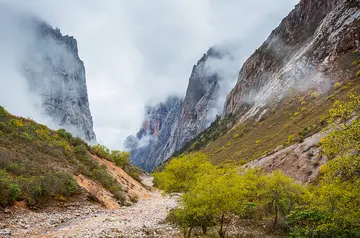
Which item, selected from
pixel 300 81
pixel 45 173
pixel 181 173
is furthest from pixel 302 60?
pixel 45 173

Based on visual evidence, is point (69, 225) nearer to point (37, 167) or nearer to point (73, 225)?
point (73, 225)

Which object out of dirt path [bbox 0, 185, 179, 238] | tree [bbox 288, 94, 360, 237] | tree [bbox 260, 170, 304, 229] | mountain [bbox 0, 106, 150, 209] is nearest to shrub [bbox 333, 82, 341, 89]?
tree [bbox 260, 170, 304, 229]

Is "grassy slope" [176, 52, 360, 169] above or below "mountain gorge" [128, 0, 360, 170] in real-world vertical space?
below

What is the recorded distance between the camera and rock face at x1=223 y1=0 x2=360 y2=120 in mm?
94250

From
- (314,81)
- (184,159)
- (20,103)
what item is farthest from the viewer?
(20,103)

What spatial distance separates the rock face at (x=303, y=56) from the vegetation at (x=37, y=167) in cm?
7946

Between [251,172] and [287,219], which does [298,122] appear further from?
[287,219]

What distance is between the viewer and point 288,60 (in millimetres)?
137875

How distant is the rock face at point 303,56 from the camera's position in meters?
94.2

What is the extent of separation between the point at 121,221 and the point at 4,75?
20962 cm

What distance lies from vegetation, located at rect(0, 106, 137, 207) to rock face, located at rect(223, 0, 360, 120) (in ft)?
261

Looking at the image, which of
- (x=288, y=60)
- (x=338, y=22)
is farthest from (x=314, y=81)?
(x=288, y=60)

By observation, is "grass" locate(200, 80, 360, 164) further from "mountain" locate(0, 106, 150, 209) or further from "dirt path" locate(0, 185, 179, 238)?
"dirt path" locate(0, 185, 179, 238)

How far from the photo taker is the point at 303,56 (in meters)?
117
